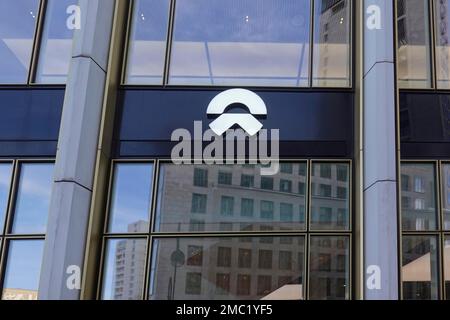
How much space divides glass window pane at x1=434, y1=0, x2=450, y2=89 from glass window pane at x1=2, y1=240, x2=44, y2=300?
27.0 feet

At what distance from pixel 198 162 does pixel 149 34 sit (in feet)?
9.62

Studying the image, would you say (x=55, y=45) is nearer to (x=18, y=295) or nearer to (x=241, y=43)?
(x=241, y=43)

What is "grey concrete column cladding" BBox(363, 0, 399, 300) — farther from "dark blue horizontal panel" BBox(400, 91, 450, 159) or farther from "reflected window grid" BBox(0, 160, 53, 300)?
"reflected window grid" BBox(0, 160, 53, 300)

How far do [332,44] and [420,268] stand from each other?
4.66 m

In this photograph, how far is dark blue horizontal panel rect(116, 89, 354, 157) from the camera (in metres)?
12.2

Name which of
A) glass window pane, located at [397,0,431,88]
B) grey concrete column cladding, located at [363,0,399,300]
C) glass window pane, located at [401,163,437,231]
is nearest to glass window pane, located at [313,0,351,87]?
grey concrete column cladding, located at [363,0,399,300]

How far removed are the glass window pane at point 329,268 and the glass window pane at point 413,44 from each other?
338 centimetres

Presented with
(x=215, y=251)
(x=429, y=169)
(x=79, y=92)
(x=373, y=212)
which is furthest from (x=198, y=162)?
(x=429, y=169)

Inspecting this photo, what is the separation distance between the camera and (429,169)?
474 inches

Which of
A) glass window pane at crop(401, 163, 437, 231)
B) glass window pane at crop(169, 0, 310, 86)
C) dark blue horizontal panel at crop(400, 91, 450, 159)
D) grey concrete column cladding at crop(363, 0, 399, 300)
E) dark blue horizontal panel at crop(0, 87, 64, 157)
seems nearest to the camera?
grey concrete column cladding at crop(363, 0, 399, 300)

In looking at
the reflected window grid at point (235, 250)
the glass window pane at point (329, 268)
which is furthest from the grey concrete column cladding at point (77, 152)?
the glass window pane at point (329, 268)

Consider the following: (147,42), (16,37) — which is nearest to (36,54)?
(16,37)

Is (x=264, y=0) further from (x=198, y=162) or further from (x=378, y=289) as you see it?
(x=378, y=289)
